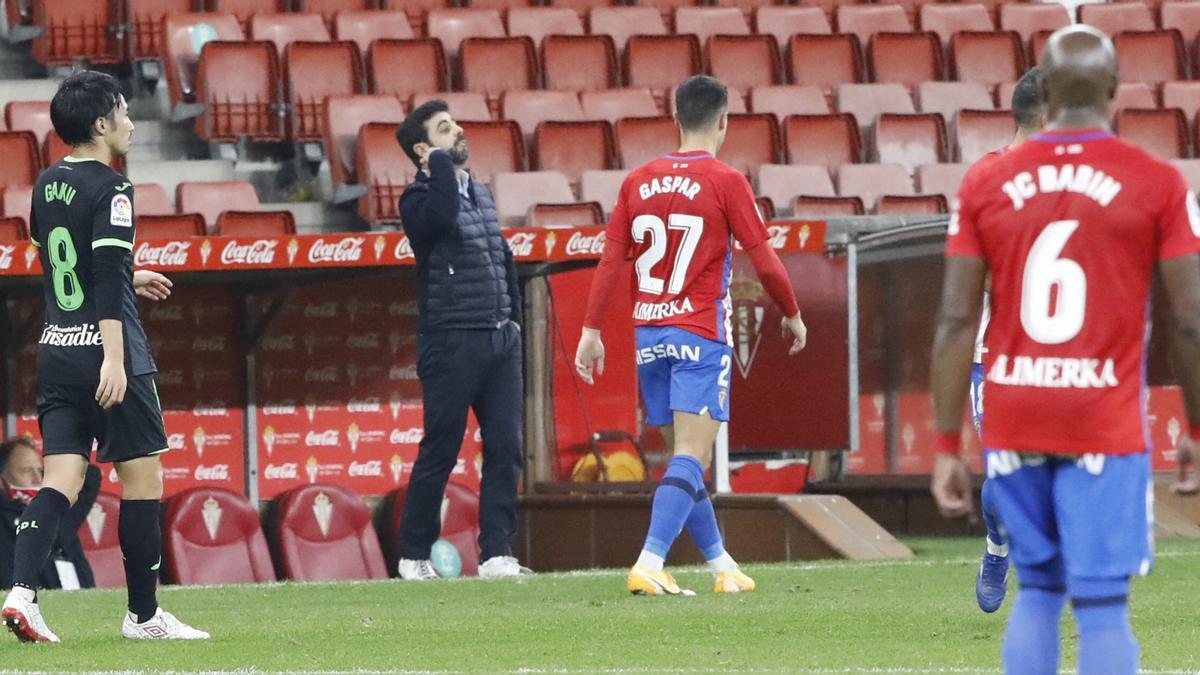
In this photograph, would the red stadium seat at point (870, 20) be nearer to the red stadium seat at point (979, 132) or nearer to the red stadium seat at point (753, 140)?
the red stadium seat at point (979, 132)

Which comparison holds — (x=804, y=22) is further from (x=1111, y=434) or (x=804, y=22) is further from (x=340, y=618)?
(x=1111, y=434)

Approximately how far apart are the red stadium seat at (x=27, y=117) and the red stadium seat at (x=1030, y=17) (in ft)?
27.8

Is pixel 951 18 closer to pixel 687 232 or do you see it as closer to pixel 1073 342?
pixel 687 232

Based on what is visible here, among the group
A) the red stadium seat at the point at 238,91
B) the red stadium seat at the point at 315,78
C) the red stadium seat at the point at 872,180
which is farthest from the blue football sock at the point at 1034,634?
the red stadium seat at the point at 238,91

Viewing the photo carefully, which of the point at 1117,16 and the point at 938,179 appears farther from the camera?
the point at 1117,16

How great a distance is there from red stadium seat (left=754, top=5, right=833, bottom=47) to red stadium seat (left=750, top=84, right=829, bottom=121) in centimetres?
144

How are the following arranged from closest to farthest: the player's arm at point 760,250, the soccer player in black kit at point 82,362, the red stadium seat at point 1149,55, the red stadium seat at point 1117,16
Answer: the soccer player in black kit at point 82,362 → the player's arm at point 760,250 → the red stadium seat at point 1149,55 → the red stadium seat at point 1117,16

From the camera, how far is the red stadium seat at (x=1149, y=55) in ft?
58.0

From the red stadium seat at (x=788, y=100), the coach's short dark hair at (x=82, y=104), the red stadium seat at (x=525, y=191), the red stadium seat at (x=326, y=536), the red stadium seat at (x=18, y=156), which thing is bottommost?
the red stadium seat at (x=326, y=536)

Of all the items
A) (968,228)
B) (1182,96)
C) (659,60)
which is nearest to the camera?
(968,228)


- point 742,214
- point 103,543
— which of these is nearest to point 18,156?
point 103,543

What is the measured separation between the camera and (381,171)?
45.7ft

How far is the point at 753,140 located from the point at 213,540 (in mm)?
5583

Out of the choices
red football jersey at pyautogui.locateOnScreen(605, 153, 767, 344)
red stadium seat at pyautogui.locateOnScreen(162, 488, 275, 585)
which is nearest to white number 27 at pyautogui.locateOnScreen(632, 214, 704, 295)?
red football jersey at pyautogui.locateOnScreen(605, 153, 767, 344)
